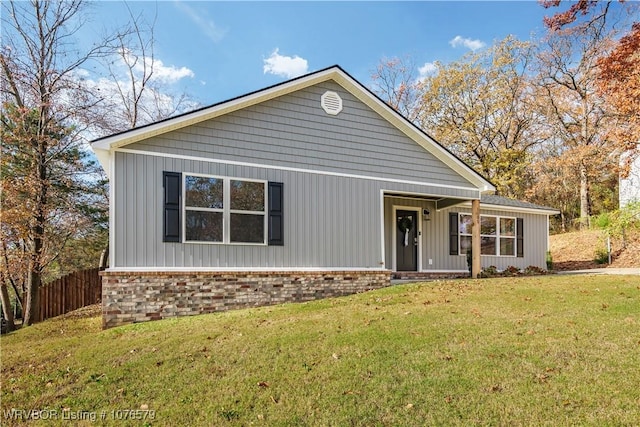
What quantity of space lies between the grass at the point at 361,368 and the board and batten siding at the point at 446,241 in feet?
18.1

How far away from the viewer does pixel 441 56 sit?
1024 inches

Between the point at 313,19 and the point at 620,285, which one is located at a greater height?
the point at 313,19

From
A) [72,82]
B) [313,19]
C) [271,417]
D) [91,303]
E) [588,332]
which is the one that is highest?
[313,19]

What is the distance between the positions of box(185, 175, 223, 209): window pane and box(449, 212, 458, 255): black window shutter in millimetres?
7836

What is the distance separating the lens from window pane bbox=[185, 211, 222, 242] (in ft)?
27.3

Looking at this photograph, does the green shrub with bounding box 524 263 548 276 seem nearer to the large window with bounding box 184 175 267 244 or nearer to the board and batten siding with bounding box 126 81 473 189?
the board and batten siding with bounding box 126 81 473 189

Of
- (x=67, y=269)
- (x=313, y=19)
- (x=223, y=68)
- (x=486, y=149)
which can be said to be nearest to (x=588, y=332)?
(x=313, y=19)

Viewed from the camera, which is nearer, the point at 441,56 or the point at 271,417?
the point at 271,417

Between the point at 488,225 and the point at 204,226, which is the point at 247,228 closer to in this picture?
the point at 204,226

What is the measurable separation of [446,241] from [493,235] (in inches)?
82.8

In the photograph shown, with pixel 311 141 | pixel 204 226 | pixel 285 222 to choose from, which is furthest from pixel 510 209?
pixel 204 226

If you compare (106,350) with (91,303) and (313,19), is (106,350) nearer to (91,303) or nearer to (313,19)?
(91,303)

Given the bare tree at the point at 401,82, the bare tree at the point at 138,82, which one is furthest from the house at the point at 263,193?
the bare tree at the point at 401,82

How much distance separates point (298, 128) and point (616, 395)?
7726mm
